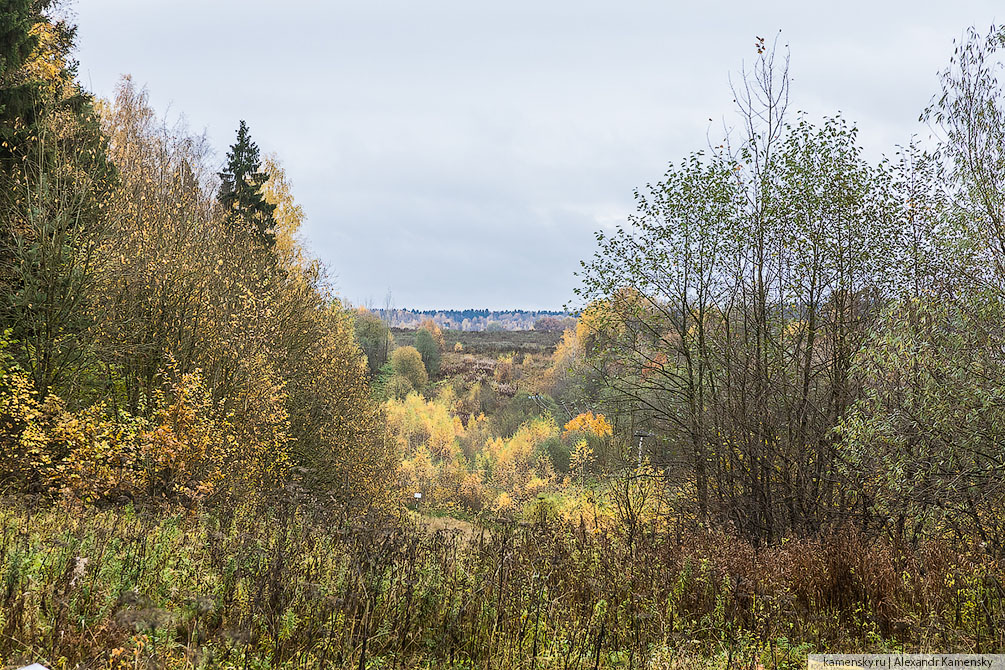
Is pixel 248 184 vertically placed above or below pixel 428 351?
above

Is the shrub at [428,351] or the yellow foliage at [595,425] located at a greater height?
the shrub at [428,351]

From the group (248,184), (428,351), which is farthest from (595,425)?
(428,351)

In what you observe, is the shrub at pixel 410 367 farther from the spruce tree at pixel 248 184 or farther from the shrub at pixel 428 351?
the spruce tree at pixel 248 184

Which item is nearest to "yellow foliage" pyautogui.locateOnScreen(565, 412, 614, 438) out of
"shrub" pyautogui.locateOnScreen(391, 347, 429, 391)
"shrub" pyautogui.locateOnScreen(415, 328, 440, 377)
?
"shrub" pyautogui.locateOnScreen(391, 347, 429, 391)

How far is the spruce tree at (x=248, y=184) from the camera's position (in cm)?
2272

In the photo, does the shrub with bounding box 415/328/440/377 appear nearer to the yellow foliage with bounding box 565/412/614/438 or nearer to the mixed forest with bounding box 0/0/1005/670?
the yellow foliage with bounding box 565/412/614/438

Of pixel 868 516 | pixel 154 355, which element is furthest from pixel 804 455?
pixel 154 355

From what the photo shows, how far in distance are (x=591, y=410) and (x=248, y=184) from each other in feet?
57.2

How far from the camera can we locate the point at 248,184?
23.6 m

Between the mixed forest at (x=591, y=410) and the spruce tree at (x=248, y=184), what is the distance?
14.0 feet

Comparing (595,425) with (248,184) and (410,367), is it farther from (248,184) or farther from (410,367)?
(410,367)

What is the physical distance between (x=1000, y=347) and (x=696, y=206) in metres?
5.45

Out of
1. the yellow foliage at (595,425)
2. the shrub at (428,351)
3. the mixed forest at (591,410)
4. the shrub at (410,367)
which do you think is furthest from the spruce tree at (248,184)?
the shrub at (428,351)

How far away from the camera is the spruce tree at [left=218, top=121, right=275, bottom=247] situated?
74.5ft
